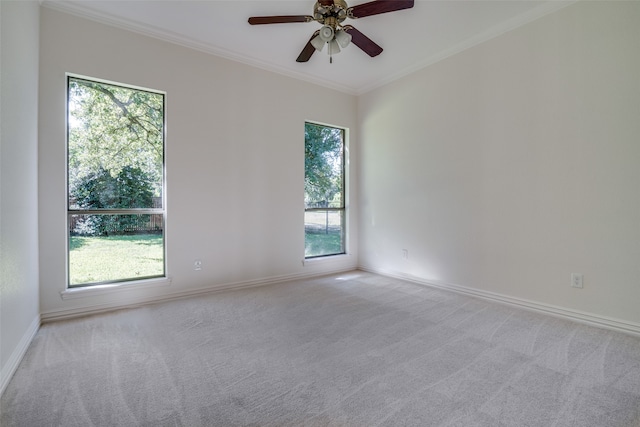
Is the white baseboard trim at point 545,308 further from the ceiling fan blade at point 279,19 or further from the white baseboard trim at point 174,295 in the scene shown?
the ceiling fan blade at point 279,19

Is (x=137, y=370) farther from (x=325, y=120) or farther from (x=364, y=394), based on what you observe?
(x=325, y=120)

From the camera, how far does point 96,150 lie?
289cm

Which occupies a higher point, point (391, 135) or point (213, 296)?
point (391, 135)

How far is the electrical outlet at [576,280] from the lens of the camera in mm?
2612

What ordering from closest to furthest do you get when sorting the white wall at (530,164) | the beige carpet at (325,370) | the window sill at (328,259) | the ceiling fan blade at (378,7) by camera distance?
the beige carpet at (325,370) < the ceiling fan blade at (378,7) < the white wall at (530,164) < the window sill at (328,259)

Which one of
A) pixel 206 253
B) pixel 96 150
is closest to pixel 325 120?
pixel 206 253

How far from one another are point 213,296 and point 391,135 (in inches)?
124

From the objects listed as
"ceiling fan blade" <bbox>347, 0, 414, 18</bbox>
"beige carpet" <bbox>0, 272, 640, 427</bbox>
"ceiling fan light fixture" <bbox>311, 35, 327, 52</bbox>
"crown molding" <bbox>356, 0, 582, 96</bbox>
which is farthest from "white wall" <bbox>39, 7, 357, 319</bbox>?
"ceiling fan blade" <bbox>347, 0, 414, 18</bbox>

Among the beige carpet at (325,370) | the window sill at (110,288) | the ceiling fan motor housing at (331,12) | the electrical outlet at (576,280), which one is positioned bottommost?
the beige carpet at (325,370)

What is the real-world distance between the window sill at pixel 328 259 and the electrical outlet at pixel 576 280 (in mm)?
2739

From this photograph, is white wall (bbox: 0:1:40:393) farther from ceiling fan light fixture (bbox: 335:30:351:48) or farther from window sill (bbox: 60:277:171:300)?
ceiling fan light fixture (bbox: 335:30:351:48)

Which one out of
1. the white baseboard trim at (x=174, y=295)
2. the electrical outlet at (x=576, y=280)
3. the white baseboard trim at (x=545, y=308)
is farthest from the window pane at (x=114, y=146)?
the electrical outlet at (x=576, y=280)

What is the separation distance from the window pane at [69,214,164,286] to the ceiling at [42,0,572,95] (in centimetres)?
194

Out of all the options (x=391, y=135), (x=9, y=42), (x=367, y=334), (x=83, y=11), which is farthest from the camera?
(x=391, y=135)
